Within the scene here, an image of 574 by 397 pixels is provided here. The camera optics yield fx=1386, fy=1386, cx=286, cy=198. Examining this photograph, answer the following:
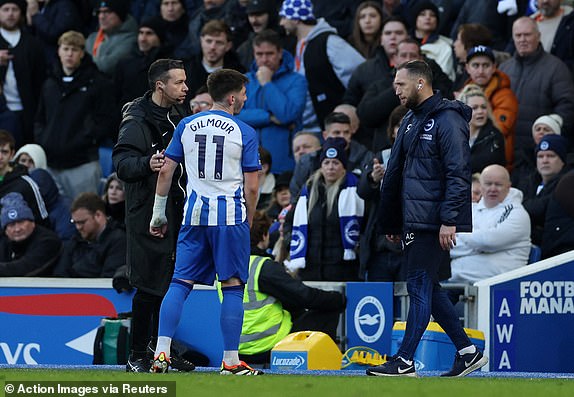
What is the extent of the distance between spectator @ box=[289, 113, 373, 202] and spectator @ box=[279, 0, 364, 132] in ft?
5.00

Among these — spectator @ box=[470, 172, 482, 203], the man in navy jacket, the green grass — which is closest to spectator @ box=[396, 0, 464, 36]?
spectator @ box=[470, 172, 482, 203]

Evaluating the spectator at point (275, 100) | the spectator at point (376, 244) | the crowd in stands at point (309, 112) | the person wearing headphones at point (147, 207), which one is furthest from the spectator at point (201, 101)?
A: the person wearing headphones at point (147, 207)

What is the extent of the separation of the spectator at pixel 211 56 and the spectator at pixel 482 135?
3.31 metres

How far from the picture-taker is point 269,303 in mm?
11492

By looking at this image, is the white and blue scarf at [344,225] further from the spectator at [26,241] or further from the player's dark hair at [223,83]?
the player's dark hair at [223,83]

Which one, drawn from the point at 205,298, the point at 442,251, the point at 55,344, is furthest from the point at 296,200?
the point at 442,251

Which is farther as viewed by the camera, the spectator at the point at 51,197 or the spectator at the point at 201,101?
the spectator at the point at 51,197

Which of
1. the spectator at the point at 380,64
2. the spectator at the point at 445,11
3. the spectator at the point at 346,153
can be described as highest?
the spectator at the point at 445,11

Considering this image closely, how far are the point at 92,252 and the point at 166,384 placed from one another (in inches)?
257

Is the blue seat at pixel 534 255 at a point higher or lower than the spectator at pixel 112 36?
lower

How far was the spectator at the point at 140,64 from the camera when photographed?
16.5 metres

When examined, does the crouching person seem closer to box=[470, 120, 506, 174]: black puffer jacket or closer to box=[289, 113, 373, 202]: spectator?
box=[289, 113, 373, 202]: spectator

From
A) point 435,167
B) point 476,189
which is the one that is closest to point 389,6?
point 476,189

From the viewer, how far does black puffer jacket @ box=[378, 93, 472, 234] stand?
888cm
